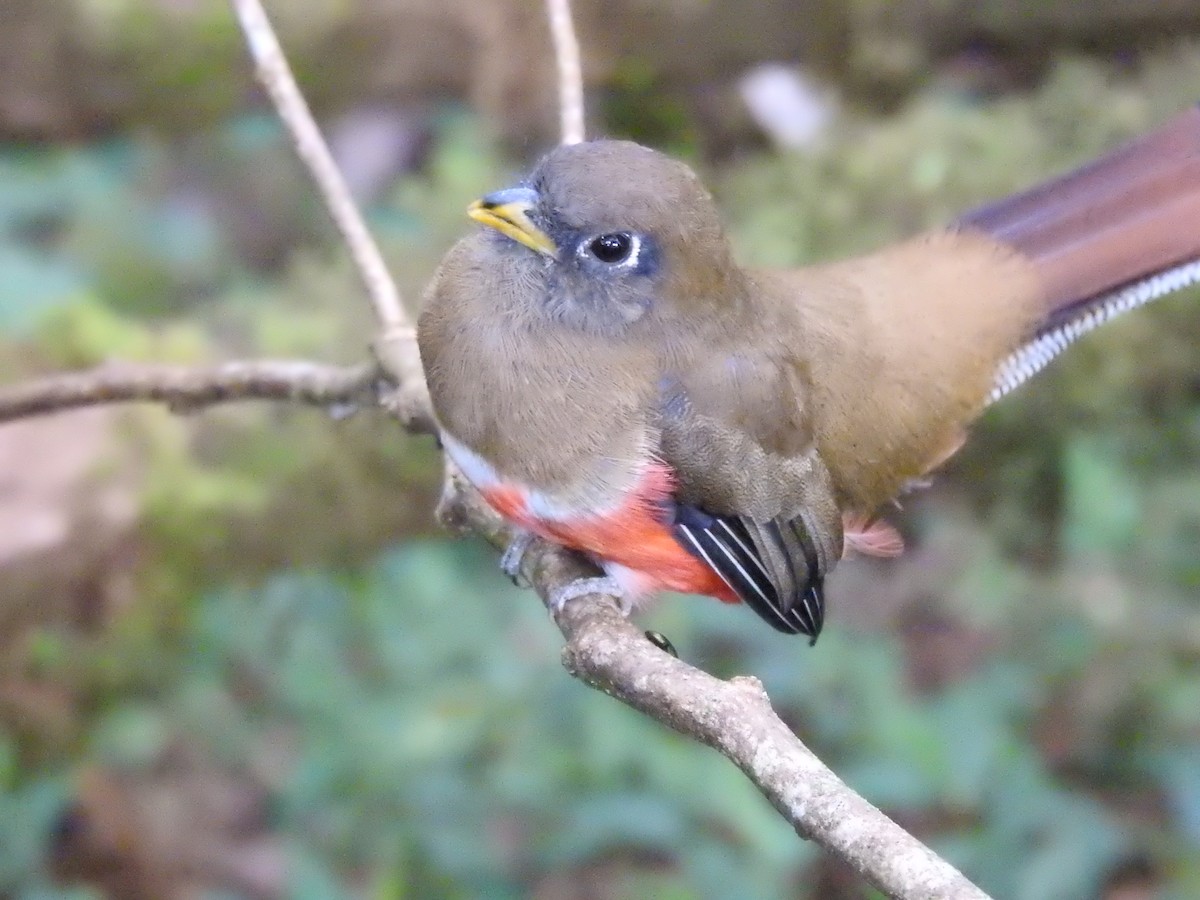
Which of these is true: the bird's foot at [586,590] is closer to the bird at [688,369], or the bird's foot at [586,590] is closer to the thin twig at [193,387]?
the bird at [688,369]

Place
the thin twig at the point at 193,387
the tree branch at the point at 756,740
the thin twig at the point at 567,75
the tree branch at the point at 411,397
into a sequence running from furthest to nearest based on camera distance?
the thin twig at the point at 567,75, the thin twig at the point at 193,387, the tree branch at the point at 411,397, the tree branch at the point at 756,740

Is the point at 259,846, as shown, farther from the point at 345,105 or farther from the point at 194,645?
the point at 345,105

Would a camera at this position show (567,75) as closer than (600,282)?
No

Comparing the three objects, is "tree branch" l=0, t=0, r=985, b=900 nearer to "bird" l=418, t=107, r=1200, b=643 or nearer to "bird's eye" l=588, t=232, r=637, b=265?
"bird" l=418, t=107, r=1200, b=643

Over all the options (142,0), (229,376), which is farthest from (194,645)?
(142,0)

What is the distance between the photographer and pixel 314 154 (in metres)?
2.76

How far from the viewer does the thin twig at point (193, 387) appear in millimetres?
2654

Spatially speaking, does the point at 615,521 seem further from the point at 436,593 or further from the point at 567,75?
the point at 436,593

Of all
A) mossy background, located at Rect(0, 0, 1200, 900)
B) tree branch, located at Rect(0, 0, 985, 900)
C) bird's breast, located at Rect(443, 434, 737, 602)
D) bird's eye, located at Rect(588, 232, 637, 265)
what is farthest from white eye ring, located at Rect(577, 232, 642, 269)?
mossy background, located at Rect(0, 0, 1200, 900)

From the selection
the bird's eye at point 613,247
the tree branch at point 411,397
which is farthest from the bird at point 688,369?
the tree branch at point 411,397

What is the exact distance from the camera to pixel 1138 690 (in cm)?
392

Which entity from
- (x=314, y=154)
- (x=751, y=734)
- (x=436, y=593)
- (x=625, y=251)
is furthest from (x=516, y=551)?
(x=436, y=593)

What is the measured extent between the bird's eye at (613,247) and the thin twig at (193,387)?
1.81 ft

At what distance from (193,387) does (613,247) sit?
83 cm
